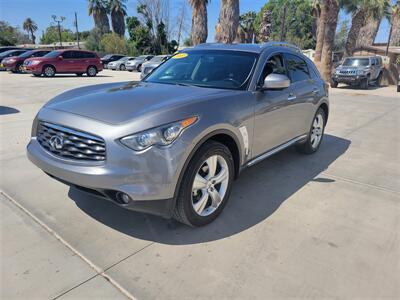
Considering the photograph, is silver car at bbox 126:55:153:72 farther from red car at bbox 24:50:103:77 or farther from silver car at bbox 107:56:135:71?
red car at bbox 24:50:103:77

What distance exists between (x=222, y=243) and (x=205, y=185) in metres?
A: 0.53

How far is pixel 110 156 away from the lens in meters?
2.46

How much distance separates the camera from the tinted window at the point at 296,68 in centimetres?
443

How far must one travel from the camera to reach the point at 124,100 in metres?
2.93

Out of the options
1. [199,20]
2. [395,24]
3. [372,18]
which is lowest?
[199,20]

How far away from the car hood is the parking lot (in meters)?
1.08

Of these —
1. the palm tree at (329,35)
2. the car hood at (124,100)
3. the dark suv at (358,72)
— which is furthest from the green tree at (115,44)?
the car hood at (124,100)

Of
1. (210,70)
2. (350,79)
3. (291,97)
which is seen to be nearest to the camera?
(210,70)

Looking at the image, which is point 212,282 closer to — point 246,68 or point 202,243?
point 202,243

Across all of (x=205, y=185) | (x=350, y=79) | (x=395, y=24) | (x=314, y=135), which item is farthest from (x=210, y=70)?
(x=395, y=24)

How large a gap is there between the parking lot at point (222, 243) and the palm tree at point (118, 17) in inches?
1840

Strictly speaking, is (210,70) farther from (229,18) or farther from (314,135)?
(229,18)

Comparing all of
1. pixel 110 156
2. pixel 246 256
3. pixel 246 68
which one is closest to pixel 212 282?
pixel 246 256

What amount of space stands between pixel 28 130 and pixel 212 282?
17.7 feet
